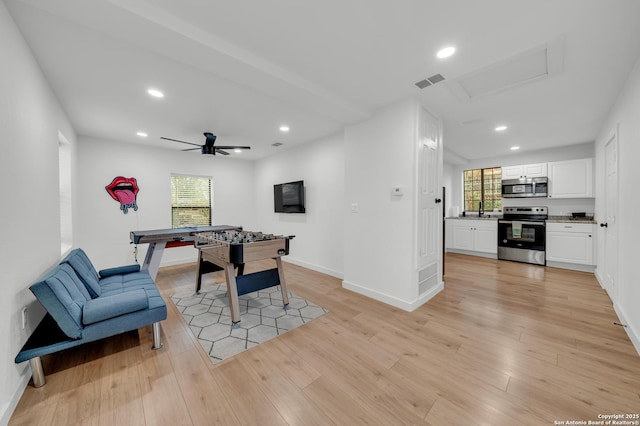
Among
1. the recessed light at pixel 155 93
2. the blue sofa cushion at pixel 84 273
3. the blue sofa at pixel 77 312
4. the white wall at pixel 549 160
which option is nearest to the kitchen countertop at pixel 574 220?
the white wall at pixel 549 160

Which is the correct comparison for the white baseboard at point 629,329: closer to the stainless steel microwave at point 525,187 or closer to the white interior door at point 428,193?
the white interior door at point 428,193

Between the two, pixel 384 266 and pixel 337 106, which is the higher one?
pixel 337 106

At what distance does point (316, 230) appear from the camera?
489 centimetres

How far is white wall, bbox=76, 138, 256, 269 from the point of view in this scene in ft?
14.1

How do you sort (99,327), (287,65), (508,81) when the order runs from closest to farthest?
(99,327), (287,65), (508,81)

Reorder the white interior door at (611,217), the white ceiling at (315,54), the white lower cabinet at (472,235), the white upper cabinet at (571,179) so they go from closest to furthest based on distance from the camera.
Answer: the white ceiling at (315,54), the white interior door at (611,217), the white upper cabinet at (571,179), the white lower cabinet at (472,235)

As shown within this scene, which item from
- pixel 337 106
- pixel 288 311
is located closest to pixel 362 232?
pixel 288 311

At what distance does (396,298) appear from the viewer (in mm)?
3082

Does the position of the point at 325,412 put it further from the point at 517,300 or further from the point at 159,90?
the point at 159,90

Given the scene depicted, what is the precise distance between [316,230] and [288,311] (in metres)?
2.14

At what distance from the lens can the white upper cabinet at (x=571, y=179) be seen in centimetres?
480

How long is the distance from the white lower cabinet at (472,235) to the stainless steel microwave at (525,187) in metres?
0.79

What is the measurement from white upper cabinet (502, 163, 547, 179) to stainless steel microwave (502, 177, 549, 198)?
131 millimetres

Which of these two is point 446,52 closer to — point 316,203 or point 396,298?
point 396,298
